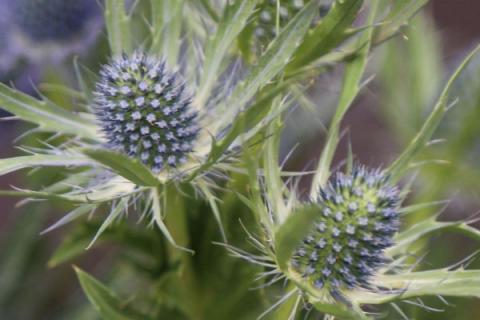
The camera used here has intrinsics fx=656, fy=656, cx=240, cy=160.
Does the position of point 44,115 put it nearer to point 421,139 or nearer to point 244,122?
point 244,122

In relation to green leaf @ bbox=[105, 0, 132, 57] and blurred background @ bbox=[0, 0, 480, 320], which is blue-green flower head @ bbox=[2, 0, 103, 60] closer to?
blurred background @ bbox=[0, 0, 480, 320]

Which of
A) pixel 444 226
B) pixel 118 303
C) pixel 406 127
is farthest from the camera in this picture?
pixel 406 127

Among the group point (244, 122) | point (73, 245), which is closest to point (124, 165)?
point (244, 122)

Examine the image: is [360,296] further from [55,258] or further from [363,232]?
[55,258]

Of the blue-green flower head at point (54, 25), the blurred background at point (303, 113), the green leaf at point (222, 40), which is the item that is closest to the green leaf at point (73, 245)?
the blurred background at point (303, 113)

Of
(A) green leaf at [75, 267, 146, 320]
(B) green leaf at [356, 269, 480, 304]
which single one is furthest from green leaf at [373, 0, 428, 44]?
(A) green leaf at [75, 267, 146, 320]

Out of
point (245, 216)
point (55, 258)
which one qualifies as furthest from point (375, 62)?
point (55, 258)
